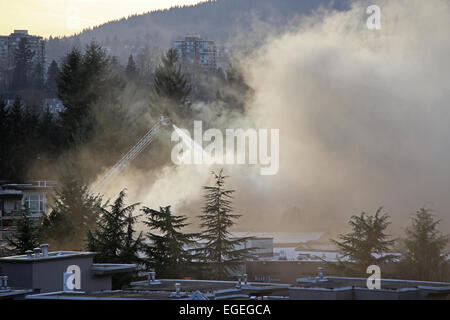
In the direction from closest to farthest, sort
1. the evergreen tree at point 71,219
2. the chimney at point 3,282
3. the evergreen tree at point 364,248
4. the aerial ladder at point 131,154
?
1. the chimney at point 3,282
2. the evergreen tree at point 364,248
3. the evergreen tree at point 71,219
4. the aerial ladder at point 131,154

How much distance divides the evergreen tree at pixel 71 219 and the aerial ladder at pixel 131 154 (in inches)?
742

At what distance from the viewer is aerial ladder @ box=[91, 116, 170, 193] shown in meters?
79.9

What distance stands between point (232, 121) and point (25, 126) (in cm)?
2007

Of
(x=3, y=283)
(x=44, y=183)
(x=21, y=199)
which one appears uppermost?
(x=44, y=183)

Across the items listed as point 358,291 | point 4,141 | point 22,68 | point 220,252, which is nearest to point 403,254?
point 220,252

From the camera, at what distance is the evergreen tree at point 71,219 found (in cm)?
4997

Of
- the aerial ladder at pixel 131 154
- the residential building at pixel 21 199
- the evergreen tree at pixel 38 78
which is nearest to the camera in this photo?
the residential building at pixel 21 199

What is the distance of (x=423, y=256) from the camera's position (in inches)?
1718

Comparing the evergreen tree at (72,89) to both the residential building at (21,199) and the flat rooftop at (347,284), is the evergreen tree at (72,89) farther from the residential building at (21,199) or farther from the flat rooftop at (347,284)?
the flat rooftop at (347,284)

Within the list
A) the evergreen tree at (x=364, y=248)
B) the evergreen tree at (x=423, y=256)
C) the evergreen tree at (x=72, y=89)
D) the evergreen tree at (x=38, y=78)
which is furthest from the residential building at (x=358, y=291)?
the evergreen tree at (x=38, y=78)

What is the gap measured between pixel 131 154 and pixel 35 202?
1575 cm

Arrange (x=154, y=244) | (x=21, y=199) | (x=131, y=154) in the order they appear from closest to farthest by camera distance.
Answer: (x=154, y=244)
(x=21, y=199)
(x=131, y=154)

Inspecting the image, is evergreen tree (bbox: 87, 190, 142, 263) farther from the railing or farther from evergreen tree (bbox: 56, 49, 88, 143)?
evergreen tree (bbox: 56, 49, 88, 143)

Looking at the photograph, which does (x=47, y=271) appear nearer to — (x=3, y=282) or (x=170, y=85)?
(x=3, y=282)
